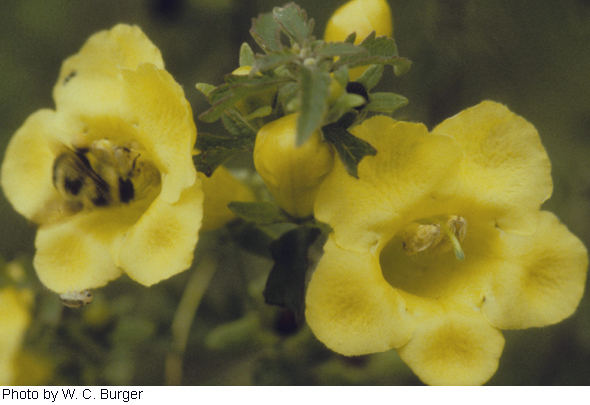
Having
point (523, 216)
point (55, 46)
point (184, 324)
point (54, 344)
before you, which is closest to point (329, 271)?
point (523, 216)

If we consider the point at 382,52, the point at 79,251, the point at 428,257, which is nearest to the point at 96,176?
the point at 79,251

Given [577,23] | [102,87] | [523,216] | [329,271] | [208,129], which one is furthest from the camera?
[208,129]

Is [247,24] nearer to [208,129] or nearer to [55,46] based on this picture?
[208,129]

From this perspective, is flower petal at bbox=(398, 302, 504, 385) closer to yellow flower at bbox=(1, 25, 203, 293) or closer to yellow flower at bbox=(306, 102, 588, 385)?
yellow flower at bbox=(306, 102, 588, 385)

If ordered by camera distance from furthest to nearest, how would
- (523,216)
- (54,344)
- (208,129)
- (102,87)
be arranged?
(208,129), (54,344), (102,87), (523,216)

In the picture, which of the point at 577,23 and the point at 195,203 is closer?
the point at 195,203

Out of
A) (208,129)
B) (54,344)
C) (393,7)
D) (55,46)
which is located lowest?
(54,344)

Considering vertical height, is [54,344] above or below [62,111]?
below

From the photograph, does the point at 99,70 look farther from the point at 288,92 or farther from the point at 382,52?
the point at 382,52
